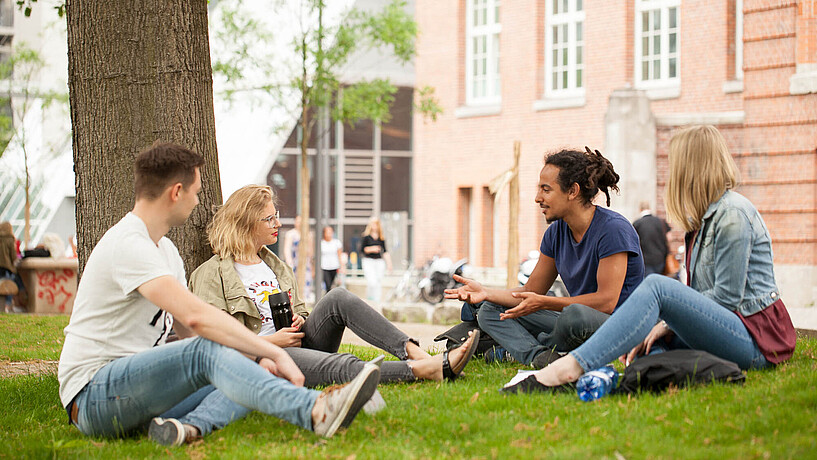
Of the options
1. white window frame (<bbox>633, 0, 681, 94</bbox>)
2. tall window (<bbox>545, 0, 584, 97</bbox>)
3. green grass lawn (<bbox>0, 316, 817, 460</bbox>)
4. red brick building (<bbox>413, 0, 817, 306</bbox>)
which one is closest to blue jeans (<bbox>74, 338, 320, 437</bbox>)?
green grass lawn (<bbox>0, 316, 817, 460</bbox>)

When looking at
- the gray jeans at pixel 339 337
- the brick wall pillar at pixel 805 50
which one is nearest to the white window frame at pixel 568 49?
the brick wall pillar at pixel 805 50

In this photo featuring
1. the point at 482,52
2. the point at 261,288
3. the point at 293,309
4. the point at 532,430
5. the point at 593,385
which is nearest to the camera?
the point at 532,430

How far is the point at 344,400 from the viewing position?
154 inches

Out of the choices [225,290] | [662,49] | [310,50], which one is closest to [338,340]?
[225,290]

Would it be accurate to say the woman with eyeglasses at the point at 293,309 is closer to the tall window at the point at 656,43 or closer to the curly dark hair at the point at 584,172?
the curly dark hair at the point at 584,172

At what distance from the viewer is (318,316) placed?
5293mm

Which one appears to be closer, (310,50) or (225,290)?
(225,290)

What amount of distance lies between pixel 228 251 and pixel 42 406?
1.62 m

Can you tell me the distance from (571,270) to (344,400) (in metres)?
2.24

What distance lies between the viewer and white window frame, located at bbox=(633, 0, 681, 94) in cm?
2183

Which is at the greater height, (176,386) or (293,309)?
(293,309)

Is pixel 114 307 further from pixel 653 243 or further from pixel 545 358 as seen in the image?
pixel 653 243

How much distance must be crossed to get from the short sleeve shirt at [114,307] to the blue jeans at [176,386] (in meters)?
0.09

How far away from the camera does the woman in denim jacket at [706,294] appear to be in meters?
4.41
